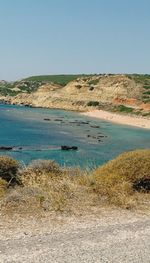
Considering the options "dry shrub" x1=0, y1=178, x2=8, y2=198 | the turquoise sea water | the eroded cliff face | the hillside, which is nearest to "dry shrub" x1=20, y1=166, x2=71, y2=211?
"dry shrub" x1=0, y1=178, x2=8, y2=198

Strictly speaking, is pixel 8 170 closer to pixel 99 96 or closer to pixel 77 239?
pixel 77 239

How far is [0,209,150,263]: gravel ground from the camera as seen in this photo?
7848 mm

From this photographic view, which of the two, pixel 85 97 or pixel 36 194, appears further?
pixel 85 97

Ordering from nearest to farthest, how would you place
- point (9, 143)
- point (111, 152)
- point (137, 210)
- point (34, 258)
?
point (34, 258)
point (137, 210)
point (111, 152)
point (9, 143)

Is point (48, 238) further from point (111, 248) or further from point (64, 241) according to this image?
point (111, 248)

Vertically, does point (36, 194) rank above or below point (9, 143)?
above

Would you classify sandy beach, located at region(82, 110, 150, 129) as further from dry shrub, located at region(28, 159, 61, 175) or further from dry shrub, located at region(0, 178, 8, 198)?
dry shrub, located at region(0, 178, 8, 198)

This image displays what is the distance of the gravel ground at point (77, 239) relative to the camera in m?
7.85

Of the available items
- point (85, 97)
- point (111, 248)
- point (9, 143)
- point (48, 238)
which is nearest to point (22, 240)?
point (48, 238)

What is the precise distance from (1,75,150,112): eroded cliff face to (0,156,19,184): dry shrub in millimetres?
115168

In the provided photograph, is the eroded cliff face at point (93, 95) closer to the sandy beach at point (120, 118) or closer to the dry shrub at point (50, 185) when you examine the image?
the sandy beach at point (120, 118)

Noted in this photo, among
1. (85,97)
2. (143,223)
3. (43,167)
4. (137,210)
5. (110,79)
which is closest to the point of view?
(143,223)

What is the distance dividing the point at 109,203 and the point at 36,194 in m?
1.98

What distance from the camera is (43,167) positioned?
16094mm
